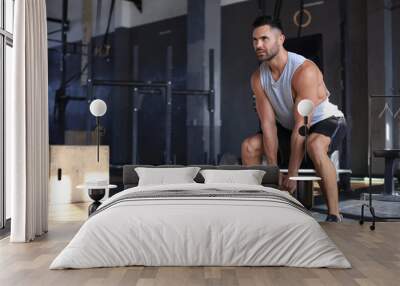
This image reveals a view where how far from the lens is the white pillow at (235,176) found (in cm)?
542

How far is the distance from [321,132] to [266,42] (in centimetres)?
152

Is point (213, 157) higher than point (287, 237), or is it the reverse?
point (213, 157)

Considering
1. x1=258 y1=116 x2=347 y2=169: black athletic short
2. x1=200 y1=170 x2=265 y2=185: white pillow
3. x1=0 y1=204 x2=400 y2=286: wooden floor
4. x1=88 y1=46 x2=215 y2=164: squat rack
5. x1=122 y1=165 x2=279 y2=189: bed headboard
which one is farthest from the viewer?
x1=88 y1=46 x2=215 y2=164: squat rack

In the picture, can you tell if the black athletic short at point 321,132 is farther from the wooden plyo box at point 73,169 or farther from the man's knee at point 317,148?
the wooden plyo box at point 73,169

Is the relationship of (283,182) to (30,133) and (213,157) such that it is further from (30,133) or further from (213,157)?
(30,133)

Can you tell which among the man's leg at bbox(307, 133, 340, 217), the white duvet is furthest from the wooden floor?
the man's leg at bbox(307, 133, 340, 217)

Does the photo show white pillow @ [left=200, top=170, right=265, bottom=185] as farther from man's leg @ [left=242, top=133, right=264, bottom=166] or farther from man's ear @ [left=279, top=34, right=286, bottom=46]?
man's ear @ [left=279, top=34, right=286, bottom=46]

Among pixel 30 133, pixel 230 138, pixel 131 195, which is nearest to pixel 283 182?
pixel 230 138

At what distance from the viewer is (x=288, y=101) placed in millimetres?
6449

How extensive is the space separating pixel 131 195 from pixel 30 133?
1425mm

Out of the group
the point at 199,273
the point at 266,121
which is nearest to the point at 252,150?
the point at 266,121

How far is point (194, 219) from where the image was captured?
12.1ft

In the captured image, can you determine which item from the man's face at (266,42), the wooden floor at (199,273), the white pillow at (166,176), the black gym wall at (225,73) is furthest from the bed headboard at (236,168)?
the man's face at (266,42)

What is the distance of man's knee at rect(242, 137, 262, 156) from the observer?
677 centimetres
